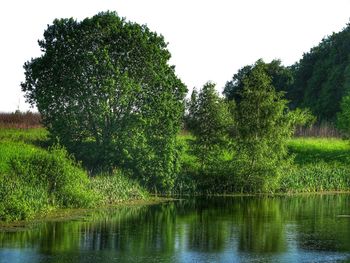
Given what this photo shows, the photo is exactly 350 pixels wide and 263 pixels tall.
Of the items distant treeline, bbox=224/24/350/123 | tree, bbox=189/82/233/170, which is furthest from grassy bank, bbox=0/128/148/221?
distant treeline, bbox=224/24/350/123

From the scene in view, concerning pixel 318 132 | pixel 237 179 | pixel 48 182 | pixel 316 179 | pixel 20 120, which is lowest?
pixel 48 182

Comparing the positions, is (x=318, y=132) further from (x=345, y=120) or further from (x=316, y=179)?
(x=316, y=179)

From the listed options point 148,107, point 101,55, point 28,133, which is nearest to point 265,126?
point 148,107

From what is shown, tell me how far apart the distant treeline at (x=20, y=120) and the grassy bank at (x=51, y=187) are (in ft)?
53.1

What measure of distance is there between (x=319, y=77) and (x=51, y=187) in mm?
71058

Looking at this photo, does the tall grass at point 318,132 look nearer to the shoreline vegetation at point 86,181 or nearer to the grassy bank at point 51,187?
the shoreline vegetation at point 86,181

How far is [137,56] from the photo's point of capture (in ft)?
154

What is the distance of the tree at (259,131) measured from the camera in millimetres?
49312

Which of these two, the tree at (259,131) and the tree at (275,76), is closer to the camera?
the tree at (259,131)

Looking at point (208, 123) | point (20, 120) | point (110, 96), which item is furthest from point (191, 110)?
point (20, 120)

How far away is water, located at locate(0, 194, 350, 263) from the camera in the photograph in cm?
2484

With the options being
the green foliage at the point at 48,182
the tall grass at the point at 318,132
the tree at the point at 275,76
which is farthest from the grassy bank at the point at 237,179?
the tree at the point at 275,76

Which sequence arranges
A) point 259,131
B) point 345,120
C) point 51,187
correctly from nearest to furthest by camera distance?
point 51,187 → point 259,131 → point 345,120

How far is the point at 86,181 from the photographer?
1485 inches
